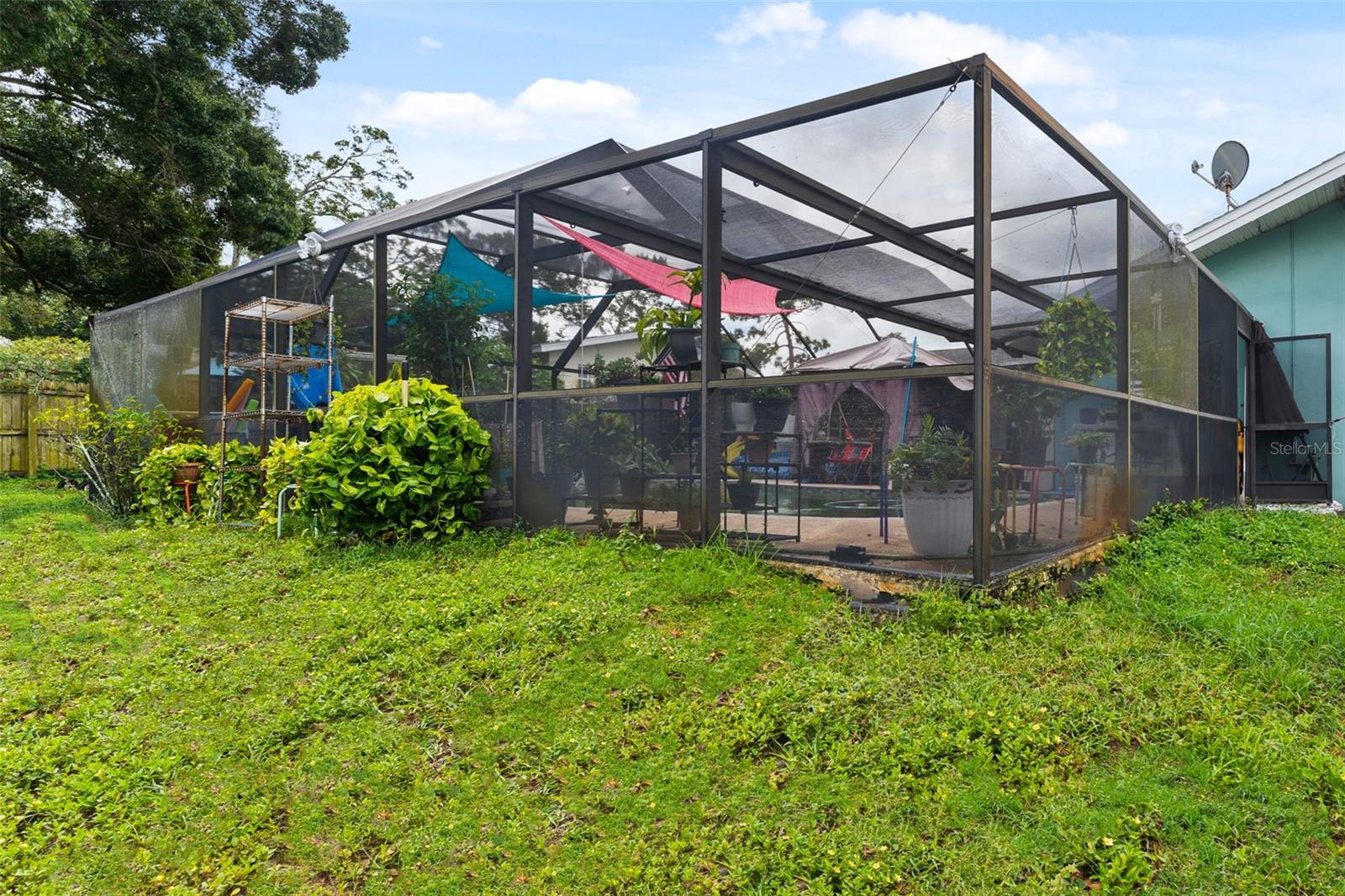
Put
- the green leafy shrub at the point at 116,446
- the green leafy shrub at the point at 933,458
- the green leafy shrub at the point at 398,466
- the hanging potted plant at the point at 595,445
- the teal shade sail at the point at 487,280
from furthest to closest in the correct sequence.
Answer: the green leafy shrub at the point at 116,446, the teal shade sail at the point at 487,280, the green leafy shrub at the point at 398,466, the hanging potted plant at the point at 595,445, the green leafy shrub at the point at 933,458

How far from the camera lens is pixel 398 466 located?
5.07 metres

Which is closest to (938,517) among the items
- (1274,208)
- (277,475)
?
(277,475)

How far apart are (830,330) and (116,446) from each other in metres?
7.20

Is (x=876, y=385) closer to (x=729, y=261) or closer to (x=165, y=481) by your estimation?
(x=729, y=261)

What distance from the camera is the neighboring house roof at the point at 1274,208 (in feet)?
26.6

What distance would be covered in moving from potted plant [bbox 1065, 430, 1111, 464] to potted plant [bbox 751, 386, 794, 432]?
64.2 inches

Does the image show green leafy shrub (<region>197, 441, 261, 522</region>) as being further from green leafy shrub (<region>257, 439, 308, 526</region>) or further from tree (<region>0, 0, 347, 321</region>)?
tree (<region>0, 0, 347, 321</region>)

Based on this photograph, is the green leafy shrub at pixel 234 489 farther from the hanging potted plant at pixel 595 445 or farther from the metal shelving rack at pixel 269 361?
the hanging potted plant at pixel 595 445

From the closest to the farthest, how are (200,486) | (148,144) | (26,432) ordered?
(200,486)
(148,144)
(26,432)

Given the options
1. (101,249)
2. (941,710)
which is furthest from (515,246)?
(101,249)

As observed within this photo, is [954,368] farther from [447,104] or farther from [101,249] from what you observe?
[447,104]

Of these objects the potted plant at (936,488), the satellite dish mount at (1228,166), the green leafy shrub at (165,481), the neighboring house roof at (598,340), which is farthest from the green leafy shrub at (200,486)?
the satellite dish mount at (1228,166)

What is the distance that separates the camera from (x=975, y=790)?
2.32 m

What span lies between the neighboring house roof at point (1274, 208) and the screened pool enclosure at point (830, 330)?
10.8 ft
